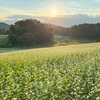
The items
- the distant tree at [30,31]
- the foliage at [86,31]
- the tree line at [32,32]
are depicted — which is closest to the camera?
A: the tree line at [32,32]

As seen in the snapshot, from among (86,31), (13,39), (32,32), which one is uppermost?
(32,32)

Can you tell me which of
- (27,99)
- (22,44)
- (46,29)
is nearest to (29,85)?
(27,99)

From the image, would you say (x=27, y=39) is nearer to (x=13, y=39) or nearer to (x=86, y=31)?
(x=13, y=39)

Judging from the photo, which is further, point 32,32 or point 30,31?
point 30,31

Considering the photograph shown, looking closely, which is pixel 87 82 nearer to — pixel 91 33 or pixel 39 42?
pixel 39 42

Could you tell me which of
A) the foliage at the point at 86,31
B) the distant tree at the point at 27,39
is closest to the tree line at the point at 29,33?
the distant tree at the point at 27,39

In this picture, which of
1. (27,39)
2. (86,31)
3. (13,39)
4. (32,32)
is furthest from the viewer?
(86,31)

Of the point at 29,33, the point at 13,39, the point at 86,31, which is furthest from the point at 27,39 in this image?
the point at 86,31

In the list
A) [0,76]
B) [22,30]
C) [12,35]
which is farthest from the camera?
[22,30]

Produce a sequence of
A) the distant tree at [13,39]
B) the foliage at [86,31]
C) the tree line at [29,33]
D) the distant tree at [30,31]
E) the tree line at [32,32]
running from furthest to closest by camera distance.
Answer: the foliage at [86,31] < the distant tree at [13,39] < the distant tree at [30,31] < the tree line at [32,32] < the tree line at [29,33]

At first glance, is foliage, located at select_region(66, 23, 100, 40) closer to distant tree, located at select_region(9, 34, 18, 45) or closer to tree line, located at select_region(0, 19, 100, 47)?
tree line, located at select_region(0, 19, 100, 47)

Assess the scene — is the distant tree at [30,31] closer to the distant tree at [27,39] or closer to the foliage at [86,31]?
the distant tree at [27,39]

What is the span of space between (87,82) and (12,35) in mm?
78183

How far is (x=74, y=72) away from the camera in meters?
15.2
